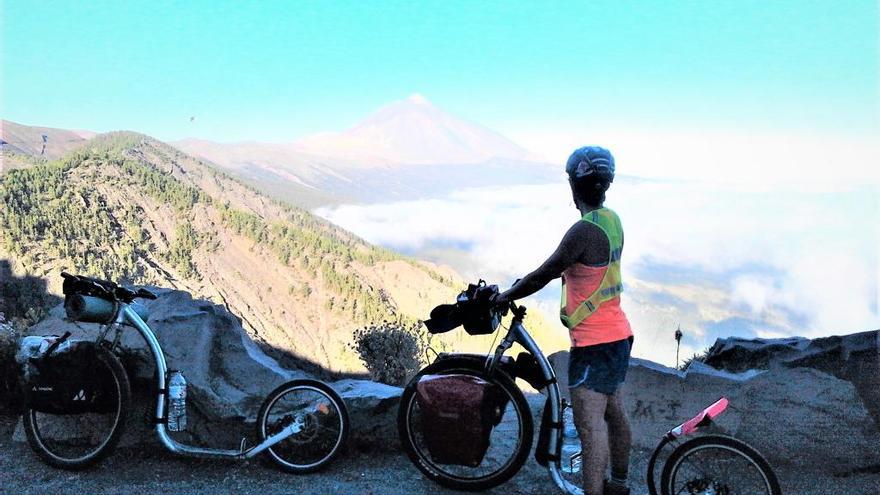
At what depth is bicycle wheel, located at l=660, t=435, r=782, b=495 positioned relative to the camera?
3689 mm

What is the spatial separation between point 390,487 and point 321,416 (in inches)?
29.8

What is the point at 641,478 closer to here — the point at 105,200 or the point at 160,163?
the point at 105,200

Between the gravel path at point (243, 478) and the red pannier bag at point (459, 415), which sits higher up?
the red pannier bag at point (459, 415)

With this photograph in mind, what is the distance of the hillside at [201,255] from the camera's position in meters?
27.4

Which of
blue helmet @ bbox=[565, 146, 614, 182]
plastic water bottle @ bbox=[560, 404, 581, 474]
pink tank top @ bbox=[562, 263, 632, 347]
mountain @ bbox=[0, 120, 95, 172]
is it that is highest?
mountain @ bbox=[0, 120, 95, 172]

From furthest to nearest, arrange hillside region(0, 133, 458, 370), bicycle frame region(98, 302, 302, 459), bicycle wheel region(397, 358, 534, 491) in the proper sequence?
hillside region(0, 133, 458, 370) < bicycle frame region(98, 302, 302, 459) < bicycle wheel region(397, 358, 534, 491)

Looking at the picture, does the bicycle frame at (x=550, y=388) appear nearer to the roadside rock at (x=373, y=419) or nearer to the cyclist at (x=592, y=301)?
the cyclist at (x=592, y=301)

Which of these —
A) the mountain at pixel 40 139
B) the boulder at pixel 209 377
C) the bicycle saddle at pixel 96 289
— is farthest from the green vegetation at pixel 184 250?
A: the bicycle saddle at pixel 96 289

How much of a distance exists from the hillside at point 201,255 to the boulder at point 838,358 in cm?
2097

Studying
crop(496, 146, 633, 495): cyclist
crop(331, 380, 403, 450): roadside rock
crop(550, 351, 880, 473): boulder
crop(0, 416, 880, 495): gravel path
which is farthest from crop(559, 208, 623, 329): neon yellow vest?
crop(331, 380, 403, 450): roadside rock

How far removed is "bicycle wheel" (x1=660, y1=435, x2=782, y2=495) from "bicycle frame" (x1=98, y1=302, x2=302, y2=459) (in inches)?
105

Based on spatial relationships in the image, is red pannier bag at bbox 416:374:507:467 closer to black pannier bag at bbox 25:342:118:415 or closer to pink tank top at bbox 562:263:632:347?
pink tank top at bbox 562:263:632:347

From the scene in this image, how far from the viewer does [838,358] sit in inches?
217

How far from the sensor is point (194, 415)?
5.01m
